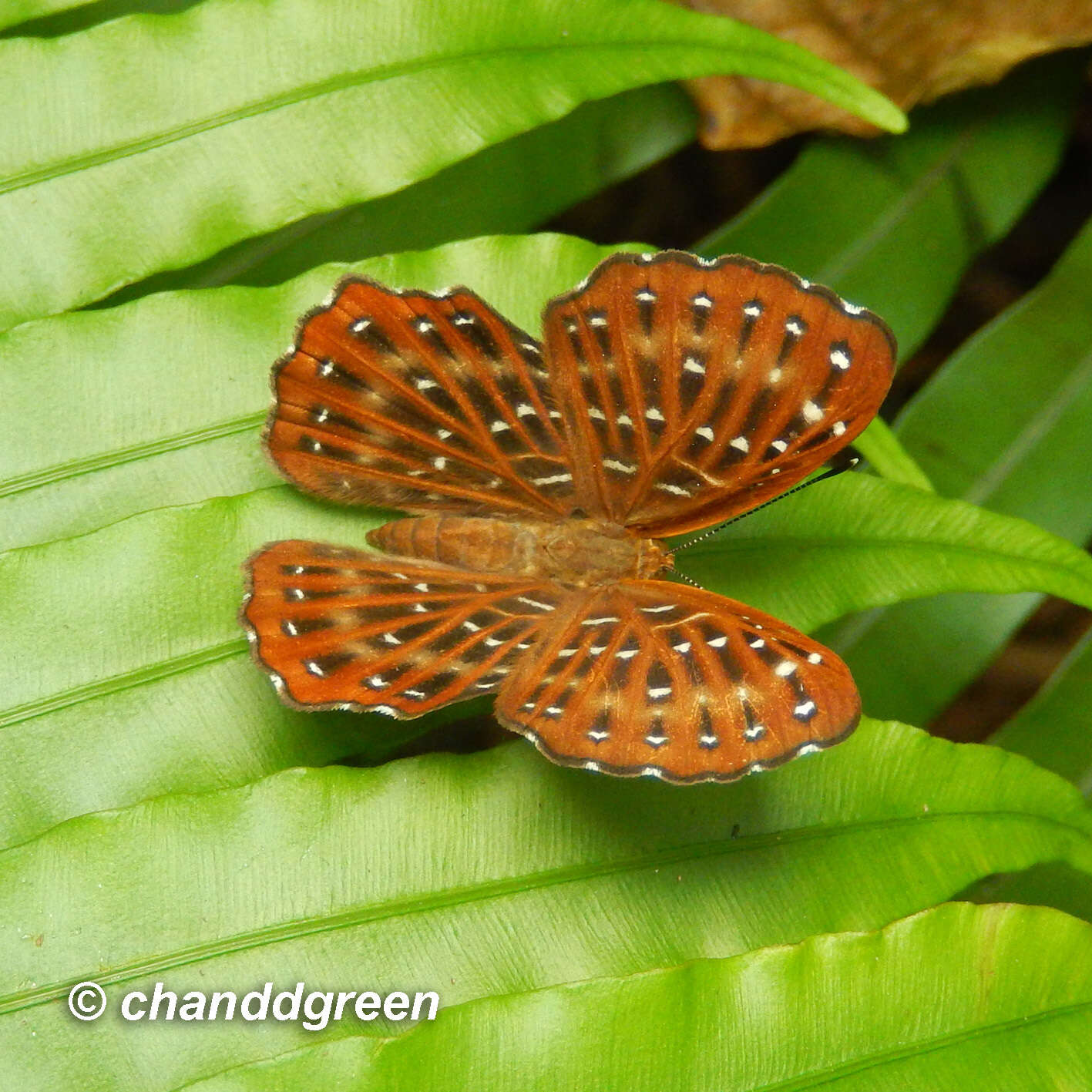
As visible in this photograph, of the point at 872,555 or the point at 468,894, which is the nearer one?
the point at 468,894

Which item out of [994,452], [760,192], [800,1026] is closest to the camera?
[800,1026]

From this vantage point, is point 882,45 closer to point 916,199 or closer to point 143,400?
point 916,199

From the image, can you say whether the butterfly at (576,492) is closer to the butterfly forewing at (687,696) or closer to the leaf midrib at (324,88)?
the butterfly forewing at (687,696)

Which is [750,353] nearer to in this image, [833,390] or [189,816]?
[833,390]

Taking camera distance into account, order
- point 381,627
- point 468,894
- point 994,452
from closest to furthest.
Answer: point 468,894 < point 381,627 < point 994,452

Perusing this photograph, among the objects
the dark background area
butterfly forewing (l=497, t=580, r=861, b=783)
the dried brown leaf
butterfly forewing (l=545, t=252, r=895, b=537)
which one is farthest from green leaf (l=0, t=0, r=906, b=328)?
the dark background area

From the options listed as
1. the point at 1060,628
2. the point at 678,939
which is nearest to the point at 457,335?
the point at 678,939

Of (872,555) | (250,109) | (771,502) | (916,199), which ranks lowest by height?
(872,555)
